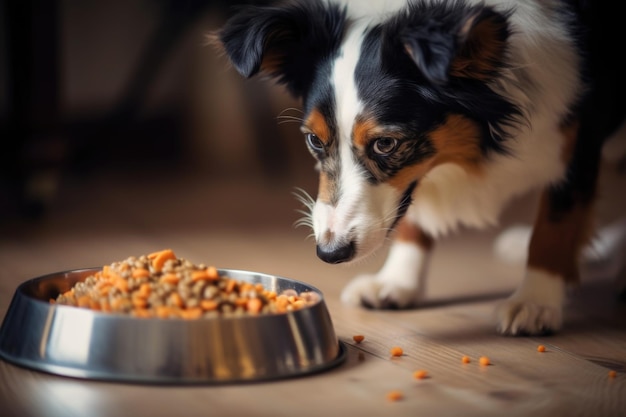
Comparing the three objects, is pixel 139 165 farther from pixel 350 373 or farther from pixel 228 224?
pixel 350 373

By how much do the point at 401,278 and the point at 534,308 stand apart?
39 centimetres

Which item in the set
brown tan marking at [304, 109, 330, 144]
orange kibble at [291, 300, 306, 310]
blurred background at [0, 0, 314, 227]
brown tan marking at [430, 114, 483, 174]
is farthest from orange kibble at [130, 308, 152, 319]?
blurred background at [0, 0, 314, 227]

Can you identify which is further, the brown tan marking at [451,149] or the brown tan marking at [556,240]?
the brown tan marking at [556,240]

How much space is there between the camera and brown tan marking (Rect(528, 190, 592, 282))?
2.12 metres

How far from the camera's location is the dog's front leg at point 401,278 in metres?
2.27

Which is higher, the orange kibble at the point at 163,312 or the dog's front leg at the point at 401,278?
the orange kibble at the point at 163,312

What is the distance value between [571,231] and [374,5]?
27.4 inches

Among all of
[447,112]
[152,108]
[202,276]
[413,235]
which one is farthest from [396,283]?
[152,108]

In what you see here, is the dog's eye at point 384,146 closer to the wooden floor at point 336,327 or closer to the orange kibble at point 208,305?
the wooden floor at point 336,327

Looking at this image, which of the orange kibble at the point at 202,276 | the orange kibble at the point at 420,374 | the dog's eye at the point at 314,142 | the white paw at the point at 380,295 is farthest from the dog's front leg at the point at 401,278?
the orange kibble at the point at 202,276

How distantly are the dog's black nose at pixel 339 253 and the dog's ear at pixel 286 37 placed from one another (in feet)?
1.29

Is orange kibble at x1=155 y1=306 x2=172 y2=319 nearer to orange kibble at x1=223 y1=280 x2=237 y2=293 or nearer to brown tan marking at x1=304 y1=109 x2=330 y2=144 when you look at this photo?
orange kibble at x1=223 y1=280 x2=237 y2=293

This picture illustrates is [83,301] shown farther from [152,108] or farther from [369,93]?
[152,108]

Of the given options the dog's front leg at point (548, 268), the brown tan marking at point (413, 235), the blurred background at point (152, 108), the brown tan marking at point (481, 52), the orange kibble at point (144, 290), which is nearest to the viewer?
the orange kibble at point (144, 290)
